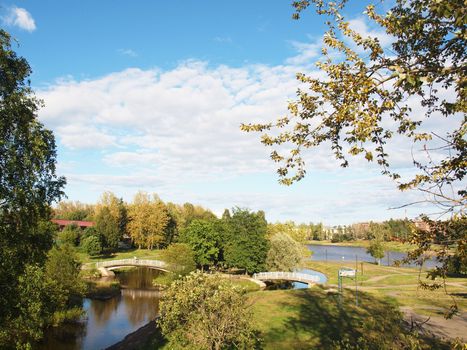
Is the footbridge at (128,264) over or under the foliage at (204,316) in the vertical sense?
under

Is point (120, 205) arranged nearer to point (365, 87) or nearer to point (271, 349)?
point (271, 349)

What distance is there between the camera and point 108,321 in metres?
39.9

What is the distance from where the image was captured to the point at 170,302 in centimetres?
1733

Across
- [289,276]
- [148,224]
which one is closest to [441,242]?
[289,276]

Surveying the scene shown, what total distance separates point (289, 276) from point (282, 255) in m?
6.51

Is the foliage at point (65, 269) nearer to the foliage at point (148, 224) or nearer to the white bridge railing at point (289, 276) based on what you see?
the white bridge railing at point (289, 276)

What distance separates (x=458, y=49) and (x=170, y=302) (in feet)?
50.4

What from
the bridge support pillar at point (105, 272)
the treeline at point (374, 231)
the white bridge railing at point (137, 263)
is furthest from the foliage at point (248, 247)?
the bridge support pillar at point (105, 272)

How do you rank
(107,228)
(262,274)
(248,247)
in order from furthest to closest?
(107,228) < (248,247) < (262,274)

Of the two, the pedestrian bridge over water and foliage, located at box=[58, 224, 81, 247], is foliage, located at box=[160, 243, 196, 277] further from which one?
foliage, located at box=[58, 224, 81, 247]

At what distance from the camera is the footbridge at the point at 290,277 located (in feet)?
176

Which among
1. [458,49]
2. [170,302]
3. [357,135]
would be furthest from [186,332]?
[458,49]

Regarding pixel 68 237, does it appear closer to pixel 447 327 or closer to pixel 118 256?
pixel 118 256

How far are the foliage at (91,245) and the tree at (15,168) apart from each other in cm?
6440
